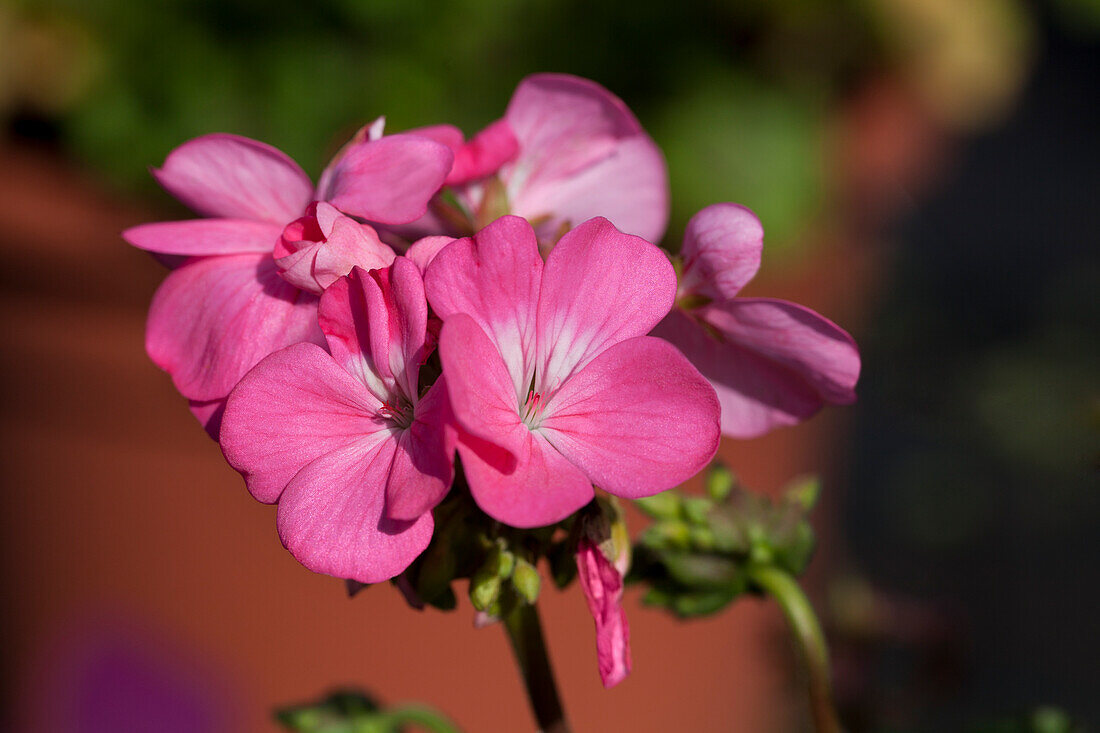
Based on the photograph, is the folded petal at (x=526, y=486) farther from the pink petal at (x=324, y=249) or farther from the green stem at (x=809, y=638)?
the green stem at (x=809, y=638)

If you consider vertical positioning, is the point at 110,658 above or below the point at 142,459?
below

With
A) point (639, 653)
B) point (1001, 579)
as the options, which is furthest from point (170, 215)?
point (1001, 579)

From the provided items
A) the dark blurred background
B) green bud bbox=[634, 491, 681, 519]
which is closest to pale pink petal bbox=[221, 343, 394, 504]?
green bud bbox=[634, 491, 681, 519]

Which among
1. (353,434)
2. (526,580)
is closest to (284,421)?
(353,434)

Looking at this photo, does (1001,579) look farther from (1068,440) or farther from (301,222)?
(301,222)

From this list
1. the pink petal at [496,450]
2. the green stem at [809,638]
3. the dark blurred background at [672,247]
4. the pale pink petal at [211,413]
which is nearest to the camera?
the pink petal at [496,450]

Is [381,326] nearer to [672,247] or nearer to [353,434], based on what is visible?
[353,434]

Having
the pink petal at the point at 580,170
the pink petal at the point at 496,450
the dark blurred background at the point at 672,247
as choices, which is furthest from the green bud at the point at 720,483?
the dark blurred background at the point at 672,247
